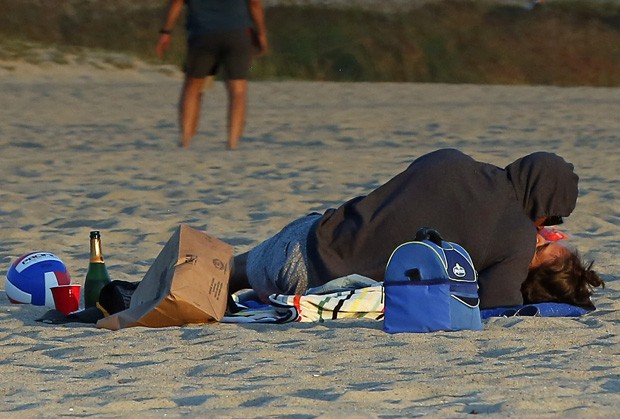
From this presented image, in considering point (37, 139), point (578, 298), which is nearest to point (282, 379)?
point (578, 298)

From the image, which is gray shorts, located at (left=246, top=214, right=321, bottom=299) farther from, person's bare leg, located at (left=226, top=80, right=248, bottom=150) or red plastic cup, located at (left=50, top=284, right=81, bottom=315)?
person's bare leg, located at (left=226, top=80, right=248, bottom=150)

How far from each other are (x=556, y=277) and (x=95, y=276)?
6.04 feet

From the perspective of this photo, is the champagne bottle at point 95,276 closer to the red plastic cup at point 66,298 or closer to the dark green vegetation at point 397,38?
the red plastic cup at point 66,298

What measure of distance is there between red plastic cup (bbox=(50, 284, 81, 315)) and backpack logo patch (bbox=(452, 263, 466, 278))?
166 centimetres

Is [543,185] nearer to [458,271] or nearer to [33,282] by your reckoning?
[458,271]

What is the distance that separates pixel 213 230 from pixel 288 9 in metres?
21.9

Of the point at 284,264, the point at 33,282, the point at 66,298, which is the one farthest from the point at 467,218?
the point at 33,282

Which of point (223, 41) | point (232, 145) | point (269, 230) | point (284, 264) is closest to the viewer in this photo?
point (284, 264)

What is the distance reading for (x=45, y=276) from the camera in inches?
218

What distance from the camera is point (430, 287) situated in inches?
179

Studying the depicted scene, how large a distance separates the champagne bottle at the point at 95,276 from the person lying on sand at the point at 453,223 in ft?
2.55

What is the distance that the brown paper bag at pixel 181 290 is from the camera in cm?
475

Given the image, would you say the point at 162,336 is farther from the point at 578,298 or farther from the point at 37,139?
the point at 37,139

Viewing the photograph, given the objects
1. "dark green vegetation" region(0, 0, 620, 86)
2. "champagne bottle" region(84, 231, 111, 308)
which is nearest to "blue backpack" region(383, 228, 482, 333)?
"champagne bottle" region(84, 231, 111, 308)
